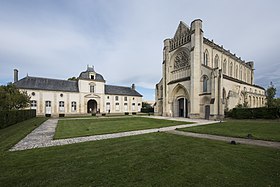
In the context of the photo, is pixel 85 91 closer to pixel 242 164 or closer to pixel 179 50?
pixel 179 50

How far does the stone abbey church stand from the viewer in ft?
65.1

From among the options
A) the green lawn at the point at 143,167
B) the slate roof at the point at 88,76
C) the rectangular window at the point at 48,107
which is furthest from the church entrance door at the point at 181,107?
the rectangular window at the point at 48,107

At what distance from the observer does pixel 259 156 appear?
14.3 feet

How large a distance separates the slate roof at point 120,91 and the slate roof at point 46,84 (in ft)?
→ 29.5

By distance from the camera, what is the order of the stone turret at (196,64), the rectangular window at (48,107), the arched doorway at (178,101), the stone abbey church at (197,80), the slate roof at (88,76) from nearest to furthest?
the stone abbey church at (197,80)
the stone turret at (196,64)
the arched doorway at (178,101)
the rectangular window at (48,107)
the slate roof at (88,76)

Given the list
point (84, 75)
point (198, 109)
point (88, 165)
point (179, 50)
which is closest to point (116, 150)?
point (88, 165)

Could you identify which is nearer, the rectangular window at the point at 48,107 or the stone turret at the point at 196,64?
the stone turret at the point at 196,64

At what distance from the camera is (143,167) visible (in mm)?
3631

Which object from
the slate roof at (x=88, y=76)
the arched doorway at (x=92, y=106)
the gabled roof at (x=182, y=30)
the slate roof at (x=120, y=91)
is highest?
the gabled roof at (x=182, y=30)

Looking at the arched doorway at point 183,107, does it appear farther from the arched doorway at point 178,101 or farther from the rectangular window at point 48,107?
the rectangular window at point 48,107

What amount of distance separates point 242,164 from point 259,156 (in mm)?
1193

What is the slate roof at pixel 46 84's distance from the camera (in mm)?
28469

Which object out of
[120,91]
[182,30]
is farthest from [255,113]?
[120,91]

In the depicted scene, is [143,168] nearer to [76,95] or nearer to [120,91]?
[76,95]
